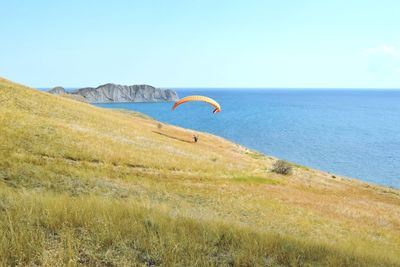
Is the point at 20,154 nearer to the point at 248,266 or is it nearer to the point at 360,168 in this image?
the point at 248,266

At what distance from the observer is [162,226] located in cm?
864

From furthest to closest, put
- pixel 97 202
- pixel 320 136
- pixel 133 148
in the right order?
pixel 320 136 < pixel 133 148 < pixel 97 202

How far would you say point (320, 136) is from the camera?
13325 cm

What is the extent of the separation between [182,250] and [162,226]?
127 cm

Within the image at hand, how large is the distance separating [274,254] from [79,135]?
30.2 m

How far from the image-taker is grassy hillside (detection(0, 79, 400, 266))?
743 cm

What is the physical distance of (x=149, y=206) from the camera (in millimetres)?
11328

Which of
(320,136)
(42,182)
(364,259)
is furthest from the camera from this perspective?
(320,136)

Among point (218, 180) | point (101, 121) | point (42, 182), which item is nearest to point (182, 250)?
point (42, 182)

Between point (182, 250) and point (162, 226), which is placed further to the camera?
point (162, 226)

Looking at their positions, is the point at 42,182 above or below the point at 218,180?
above

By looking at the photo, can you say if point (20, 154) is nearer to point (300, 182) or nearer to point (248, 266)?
point (248, 266)

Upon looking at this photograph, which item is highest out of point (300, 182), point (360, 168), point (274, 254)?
point (274, 254)

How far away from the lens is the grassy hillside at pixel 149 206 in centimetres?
743
